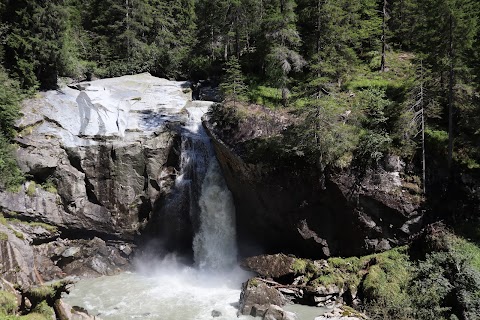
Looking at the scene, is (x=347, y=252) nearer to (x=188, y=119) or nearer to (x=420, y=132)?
(x=420, y=132)

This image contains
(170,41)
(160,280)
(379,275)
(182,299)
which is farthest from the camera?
(170,41)

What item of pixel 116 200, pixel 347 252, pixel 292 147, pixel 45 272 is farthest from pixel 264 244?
pixel 45 272

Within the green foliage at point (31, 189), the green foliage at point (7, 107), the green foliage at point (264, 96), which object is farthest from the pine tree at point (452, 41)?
the green foliage at point (7, 107)

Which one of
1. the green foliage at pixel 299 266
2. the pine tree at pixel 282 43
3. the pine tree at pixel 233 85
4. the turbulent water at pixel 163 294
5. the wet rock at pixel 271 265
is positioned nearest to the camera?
the turbulent water at pixel 163 294

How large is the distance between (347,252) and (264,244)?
555 cm

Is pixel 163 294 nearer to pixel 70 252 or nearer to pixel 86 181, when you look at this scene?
pixel 70 252

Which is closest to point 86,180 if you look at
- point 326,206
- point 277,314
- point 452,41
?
point 277,314

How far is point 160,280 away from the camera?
23203 millimetres

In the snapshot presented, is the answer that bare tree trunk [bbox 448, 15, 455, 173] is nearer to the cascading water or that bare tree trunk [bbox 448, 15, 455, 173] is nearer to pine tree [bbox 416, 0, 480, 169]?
pine tree [bbox 416, 0, 480, 169]

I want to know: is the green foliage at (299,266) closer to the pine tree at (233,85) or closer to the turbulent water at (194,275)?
the turbulent water at (194,275)

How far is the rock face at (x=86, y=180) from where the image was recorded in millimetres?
22578

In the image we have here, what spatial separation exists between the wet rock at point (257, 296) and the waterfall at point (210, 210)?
17.8ft

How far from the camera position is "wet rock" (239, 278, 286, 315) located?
59.1 feet

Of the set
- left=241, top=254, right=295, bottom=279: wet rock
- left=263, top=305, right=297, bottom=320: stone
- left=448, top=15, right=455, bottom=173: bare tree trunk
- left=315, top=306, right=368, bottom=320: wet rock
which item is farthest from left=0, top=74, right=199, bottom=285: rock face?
left=448, top=15, right=455, bottom=173: bare tree trunk
